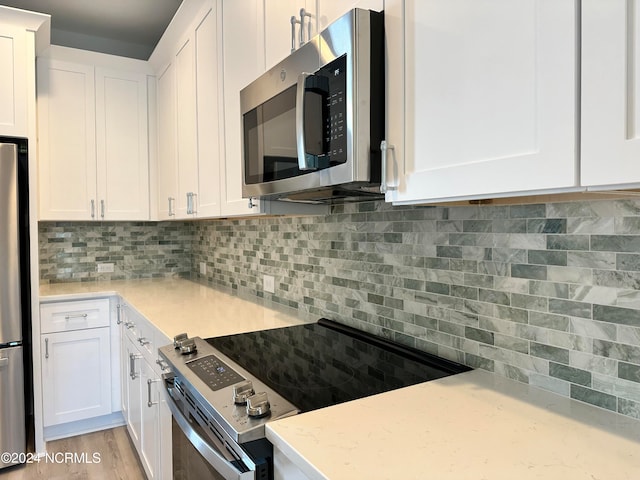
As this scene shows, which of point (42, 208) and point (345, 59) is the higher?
point (345, 59)

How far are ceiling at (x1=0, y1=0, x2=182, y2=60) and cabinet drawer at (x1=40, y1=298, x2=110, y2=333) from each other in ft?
6.21

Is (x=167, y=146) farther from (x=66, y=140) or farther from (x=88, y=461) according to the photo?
(x=88, y=461)

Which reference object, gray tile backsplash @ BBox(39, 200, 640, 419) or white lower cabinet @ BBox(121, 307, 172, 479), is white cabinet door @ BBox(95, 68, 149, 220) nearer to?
white lower cabinet @ BBox(121, 307, 172, 479)

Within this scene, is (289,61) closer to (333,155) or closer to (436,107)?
(333,155)

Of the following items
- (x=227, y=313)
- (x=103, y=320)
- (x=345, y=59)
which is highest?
(x=345, y=59)

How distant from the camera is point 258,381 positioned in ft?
3.85

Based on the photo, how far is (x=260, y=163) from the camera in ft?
5.00

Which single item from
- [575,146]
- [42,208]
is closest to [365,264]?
[575,146]

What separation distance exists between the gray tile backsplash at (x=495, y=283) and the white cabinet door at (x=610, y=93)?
323mm

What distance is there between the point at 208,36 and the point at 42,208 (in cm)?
167

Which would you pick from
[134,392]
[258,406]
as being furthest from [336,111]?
[134,392]

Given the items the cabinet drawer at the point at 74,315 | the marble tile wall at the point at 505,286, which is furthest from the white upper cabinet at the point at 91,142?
the marble tile wall at the point at 505,286

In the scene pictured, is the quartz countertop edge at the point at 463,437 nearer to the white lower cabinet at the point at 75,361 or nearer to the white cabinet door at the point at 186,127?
the white cabinet door at the point at 186,127

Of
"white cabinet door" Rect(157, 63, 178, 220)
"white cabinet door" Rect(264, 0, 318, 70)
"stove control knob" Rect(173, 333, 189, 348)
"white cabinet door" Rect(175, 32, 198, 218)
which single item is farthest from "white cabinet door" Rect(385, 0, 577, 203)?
"white cabinet door" Rect(157, 63, 178, 220)
